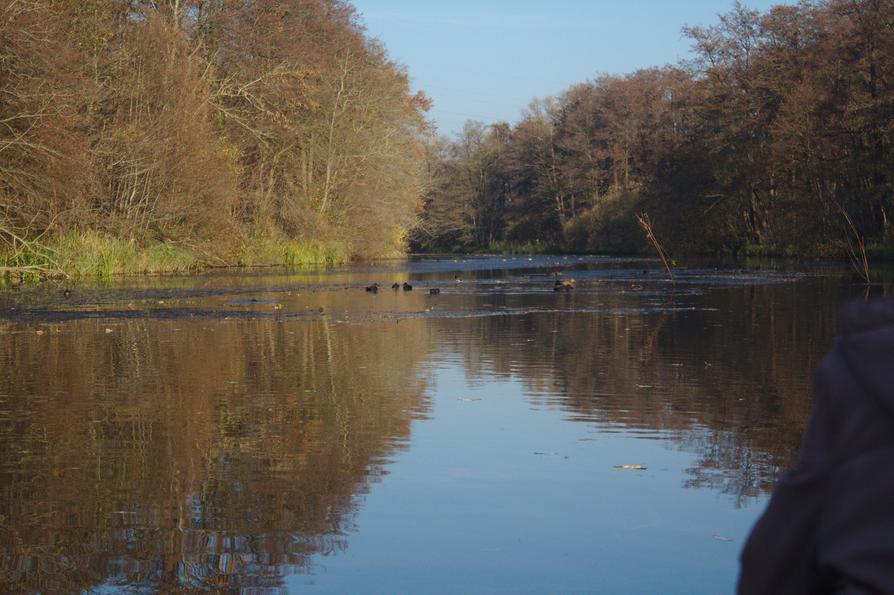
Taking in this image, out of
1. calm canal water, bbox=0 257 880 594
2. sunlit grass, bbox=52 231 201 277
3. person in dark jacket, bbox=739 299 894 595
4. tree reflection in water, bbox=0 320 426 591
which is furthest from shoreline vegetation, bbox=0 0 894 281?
person in dark jacket, bbox=739 299 894 595

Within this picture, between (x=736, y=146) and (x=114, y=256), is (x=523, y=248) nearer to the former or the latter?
(x=736, y=146)

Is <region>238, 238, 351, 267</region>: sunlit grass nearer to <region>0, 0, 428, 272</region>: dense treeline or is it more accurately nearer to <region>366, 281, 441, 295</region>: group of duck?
<region>0, 0, 428, 272</region>: dense treeline

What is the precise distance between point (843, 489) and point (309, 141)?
160 feet

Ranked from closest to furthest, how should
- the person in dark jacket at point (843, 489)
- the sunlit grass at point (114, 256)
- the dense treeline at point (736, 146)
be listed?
the person in dark jacket at point (843, 489)
the sunlit grass at point (114, 256)
the dense treeline at point (736, 146)

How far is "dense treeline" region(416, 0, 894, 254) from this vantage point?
41094 mm

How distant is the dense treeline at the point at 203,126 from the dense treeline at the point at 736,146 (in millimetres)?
14105

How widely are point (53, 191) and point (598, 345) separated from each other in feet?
56.3

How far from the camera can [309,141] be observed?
49.0 m

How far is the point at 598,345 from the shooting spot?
14.3 m

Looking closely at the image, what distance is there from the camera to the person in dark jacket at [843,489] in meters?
1.28

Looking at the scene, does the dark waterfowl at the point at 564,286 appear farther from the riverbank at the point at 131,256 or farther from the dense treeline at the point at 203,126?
the riverbank at the point at 131,256

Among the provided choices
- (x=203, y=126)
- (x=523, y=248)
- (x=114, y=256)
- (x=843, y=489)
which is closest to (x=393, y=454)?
(x=843, y=489)

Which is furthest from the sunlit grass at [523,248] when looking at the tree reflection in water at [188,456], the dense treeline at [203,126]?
the tree reflection in water at [188,456]

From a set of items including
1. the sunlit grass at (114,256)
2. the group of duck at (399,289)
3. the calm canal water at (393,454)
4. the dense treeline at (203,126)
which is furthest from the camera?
the sunlit grass at (114,256)
